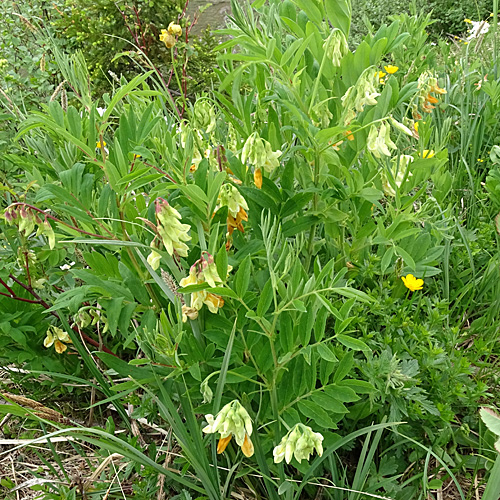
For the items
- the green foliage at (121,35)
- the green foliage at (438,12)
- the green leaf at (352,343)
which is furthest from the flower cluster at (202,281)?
the green foliage at (438,12)

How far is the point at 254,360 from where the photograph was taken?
0.99 metres

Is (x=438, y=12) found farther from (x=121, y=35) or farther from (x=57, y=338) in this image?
(x=57, y=338)

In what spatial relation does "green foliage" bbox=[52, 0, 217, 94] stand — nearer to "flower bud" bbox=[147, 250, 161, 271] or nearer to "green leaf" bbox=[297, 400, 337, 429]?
"flower bud" bbox=[147, 250, 161, 271]

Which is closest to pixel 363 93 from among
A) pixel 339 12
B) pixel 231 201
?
pixel 339 12

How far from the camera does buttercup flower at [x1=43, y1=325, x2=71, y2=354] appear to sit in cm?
128

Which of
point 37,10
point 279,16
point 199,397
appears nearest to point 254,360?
point 199,397

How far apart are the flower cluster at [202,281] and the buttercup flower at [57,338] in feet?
1.85

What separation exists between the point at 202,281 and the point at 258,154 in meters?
0.29

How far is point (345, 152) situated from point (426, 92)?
23.8 inches

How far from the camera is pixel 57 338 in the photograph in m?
1.30

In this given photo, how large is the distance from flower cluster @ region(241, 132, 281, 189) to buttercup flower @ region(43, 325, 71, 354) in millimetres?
697

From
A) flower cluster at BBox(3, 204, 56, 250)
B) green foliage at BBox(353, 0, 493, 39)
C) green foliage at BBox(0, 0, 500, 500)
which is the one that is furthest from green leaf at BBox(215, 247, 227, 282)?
green foliage at BBox(353, 0, 493, 39)

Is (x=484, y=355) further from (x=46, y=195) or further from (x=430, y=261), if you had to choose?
(x=46, y=195)

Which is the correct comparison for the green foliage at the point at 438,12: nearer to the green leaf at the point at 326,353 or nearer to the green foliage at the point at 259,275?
the green foliage at the point at 259,275
